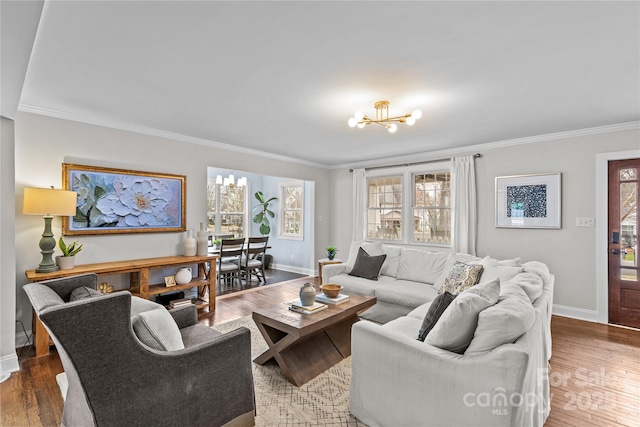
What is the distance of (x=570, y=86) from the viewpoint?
2.64m

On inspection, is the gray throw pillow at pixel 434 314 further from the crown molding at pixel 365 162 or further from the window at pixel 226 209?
the window at pixel 226 209

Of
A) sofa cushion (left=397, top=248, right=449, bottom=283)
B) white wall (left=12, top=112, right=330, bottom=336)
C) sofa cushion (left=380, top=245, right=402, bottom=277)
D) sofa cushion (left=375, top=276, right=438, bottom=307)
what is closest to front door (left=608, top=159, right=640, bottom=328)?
sofa cushion (left=397, top=248, right=449, bottom=283)

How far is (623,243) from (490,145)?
6.60ft

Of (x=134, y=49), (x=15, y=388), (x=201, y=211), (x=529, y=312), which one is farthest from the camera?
(x=201, y=211)

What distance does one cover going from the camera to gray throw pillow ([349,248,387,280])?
4207 millimetres

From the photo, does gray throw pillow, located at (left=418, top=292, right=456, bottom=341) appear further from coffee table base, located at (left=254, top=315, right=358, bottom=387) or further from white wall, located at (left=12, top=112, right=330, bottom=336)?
white wall, located at (left=12, top=112, right=330, bottom=336)

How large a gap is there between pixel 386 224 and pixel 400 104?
3.25 metres

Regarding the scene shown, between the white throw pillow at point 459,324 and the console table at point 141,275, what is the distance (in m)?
3.23

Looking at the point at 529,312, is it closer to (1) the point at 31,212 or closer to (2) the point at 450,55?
(2) the point at 450,55

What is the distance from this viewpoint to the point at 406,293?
3555 mm

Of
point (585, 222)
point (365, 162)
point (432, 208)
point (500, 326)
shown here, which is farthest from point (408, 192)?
point (500, 326)

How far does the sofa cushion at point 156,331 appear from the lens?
5.47ft

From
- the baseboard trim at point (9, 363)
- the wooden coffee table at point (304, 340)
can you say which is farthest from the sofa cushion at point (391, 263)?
the baseboard trim at point (9, 363)

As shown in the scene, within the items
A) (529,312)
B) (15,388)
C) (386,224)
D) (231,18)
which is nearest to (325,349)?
(529,312)
